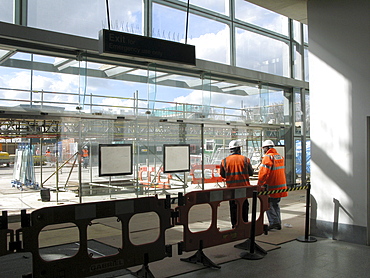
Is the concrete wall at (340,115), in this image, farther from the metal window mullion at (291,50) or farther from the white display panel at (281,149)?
the metal window mullion at (291,50)

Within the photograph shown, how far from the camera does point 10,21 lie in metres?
8.50

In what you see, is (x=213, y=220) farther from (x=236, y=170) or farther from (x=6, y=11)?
(x=6, y=11)

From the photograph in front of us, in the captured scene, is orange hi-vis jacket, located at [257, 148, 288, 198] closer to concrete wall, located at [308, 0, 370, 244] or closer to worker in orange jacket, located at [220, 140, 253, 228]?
worker in orange jacket, located at [220, 140, 253, 228]

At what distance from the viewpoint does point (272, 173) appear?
774 cm

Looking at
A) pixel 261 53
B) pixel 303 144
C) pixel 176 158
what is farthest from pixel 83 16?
pixel 303 144

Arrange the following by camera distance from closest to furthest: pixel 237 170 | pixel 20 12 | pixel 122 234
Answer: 1. pixel 122 234
2. pixel 237 170
3. pixel 20 12

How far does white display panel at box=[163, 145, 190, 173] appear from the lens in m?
11.0

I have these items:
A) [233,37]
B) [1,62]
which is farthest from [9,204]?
[233,37]

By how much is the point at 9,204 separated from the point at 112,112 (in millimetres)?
3405

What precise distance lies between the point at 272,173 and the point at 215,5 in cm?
758

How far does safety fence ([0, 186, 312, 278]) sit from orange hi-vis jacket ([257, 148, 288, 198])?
4.54 ft

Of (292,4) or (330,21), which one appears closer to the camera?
(330,21)

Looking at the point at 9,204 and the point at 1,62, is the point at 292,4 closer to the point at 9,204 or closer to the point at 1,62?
the point at 1,62

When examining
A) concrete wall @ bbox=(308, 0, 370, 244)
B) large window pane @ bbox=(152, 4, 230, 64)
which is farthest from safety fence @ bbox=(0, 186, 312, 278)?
large window pane @ bbox=(152, 4, 230, 64)
